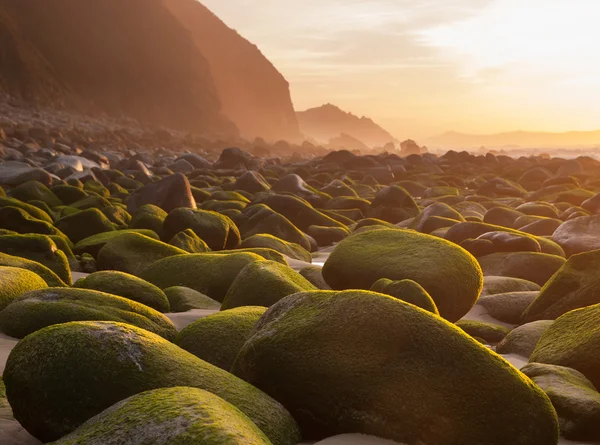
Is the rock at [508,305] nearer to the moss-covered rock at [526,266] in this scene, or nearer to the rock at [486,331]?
the rock at [486,331]

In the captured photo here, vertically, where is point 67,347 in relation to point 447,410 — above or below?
above

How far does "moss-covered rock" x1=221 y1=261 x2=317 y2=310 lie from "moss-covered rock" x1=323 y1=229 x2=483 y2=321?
2.81ft

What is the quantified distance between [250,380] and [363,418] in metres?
0.64

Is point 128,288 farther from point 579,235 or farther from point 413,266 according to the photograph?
point 579,235

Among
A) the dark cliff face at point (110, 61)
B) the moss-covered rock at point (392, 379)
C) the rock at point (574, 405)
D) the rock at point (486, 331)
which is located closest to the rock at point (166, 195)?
the rock at point (486, 331)

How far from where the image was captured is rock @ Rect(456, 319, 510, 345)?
225 inches

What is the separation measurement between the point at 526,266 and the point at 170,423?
6.30m

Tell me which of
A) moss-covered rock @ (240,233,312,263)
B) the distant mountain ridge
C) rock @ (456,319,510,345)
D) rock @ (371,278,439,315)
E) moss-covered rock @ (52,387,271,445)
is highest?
the distant mountain ridge

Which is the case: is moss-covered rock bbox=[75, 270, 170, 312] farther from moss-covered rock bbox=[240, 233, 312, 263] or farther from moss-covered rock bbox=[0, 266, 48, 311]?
moss-covered rock bbox=[240, 233, 312, 263]

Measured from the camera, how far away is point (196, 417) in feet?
7.98

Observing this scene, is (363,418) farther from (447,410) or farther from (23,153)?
(23,153)

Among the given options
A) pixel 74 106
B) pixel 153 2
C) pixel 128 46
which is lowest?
pixel 74 106

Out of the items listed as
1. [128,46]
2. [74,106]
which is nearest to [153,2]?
[128,46]

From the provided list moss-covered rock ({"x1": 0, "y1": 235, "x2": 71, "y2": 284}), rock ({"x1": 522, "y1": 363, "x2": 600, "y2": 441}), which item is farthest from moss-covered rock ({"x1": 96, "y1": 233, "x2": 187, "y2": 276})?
rock ({"x1": 522, "y1": 363, "x2": 600, "y2": 441})
